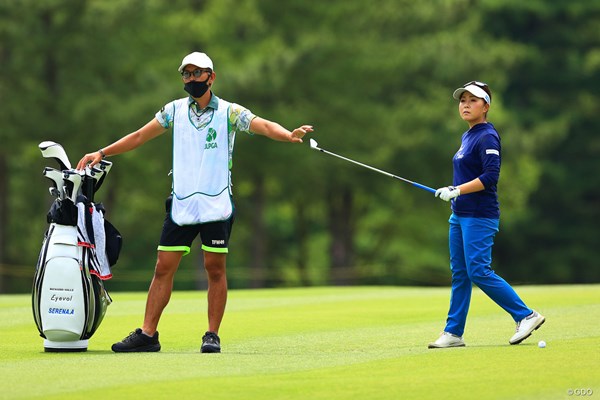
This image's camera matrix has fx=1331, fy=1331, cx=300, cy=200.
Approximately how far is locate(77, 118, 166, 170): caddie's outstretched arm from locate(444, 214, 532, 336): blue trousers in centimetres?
229

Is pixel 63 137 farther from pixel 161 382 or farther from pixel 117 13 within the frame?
pixel 161 382

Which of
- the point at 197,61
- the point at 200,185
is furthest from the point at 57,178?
the point at 197,61

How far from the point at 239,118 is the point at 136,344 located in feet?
5.90

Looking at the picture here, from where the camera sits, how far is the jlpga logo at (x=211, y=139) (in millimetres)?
9570

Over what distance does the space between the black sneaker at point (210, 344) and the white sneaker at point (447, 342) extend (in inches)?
60.9

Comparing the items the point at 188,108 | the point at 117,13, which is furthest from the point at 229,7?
the point at 188,108

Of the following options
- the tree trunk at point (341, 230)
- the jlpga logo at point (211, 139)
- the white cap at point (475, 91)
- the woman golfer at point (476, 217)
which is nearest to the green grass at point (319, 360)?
the woman golfer at point (476, 217)

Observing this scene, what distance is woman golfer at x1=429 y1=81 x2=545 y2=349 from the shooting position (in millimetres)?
9516

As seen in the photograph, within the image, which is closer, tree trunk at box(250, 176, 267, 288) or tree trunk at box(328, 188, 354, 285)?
tree trunk at box(250, 176, 267, 288)

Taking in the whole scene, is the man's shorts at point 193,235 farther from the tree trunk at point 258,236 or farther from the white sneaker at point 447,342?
the tree trunk at point 258,236

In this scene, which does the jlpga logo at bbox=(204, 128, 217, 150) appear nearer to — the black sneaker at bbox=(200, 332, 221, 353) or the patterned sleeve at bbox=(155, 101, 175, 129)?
the patterned sleeve at bbox=(155, 101, 175, 129)

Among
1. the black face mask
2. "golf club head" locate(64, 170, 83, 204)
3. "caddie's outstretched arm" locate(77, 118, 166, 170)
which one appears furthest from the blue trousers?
"golf club head" locate(64, 170, 83, 204)

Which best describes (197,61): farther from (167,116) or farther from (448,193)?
(448,193)

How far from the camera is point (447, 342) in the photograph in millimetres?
9680
